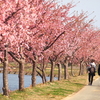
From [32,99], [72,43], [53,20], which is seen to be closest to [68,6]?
[53,20]

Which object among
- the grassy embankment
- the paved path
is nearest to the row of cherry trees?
the grassy embankment

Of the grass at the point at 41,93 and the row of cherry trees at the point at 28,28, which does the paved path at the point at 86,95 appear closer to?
the grass at the point at 41,93

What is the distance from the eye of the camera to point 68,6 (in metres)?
18.6

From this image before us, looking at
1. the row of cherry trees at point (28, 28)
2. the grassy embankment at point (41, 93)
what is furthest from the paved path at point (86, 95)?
the row of cherry trees at point (28, 28)

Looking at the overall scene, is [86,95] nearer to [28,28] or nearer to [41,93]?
[41,93]

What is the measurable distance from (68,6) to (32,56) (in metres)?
4.67

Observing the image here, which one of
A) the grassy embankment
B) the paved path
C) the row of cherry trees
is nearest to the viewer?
the row of cherry trees

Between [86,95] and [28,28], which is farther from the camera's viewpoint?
[28,28]

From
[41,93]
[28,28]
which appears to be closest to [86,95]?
[41,93]

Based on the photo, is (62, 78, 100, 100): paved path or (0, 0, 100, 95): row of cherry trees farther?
(62, 78, 100, 100): paved path

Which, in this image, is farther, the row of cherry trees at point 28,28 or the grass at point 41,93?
the grass at point 41,93

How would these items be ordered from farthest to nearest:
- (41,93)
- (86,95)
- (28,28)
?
(28,28) < (41,93) < (86,95)

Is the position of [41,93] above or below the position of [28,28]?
below

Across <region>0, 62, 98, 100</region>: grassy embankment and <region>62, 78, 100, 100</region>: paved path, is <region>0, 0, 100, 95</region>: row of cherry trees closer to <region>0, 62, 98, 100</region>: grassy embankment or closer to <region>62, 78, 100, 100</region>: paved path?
<region>0, 62, 98, 100</region>: grassy embankment
